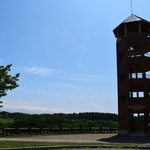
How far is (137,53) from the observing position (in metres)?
38.0

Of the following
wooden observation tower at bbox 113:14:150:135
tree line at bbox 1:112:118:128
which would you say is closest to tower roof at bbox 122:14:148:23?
wooden observation tower at bbox 113:14:150:135

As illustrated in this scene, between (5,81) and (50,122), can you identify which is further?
(50,122)

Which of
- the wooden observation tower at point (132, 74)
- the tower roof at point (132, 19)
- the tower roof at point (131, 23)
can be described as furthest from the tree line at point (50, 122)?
the tower roof at point (132, 19)

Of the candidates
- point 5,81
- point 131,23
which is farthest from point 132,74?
point 5,81

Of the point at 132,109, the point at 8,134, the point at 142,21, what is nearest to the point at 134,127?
the point at 132,109

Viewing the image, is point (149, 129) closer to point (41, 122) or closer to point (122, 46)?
point (122, 46)

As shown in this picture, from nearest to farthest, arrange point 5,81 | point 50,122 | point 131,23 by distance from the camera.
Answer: point 5,81
point 131,23
point 50,122

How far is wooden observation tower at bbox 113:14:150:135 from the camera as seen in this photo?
32281 mm

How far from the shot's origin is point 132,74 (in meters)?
36.5

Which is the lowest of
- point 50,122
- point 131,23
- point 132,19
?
point 50,122

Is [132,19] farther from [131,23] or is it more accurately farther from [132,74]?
[132,74]

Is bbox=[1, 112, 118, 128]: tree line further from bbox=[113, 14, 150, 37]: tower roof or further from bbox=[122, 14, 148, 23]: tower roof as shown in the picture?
bbox=[122, 14, 148, 23]: tower roof

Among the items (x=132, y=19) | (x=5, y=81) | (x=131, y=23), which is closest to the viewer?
(x=5, y=81)

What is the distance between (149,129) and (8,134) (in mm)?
19173
